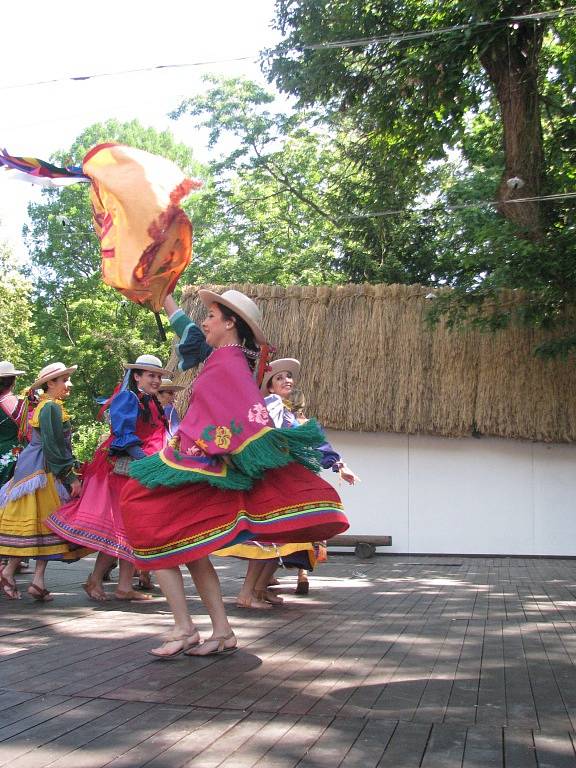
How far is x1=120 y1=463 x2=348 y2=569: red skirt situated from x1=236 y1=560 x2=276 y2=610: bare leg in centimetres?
251

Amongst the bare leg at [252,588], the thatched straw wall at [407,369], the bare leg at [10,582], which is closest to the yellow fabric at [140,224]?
the bare leg at [252,588]

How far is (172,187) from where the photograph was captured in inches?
223

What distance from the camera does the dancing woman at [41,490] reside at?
7.66m

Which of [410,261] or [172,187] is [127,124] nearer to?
[410,261]

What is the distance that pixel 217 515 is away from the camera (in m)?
5.05

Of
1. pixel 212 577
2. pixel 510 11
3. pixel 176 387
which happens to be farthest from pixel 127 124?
pixel 212 577

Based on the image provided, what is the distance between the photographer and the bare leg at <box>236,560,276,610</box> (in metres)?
7.52

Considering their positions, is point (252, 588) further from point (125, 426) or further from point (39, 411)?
point (39, 411)

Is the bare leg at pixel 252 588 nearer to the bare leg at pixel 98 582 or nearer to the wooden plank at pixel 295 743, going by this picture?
the bare leg at pixel 98 582

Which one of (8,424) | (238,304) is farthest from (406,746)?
(8,424)

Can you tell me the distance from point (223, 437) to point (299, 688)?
4.39ft

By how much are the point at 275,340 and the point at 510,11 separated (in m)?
6.02

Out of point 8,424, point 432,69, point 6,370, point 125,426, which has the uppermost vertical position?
point 432,69

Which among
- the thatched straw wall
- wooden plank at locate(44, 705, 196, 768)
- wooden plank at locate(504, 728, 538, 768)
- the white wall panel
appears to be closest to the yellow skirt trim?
wooden plank at locate(44, 705, 196, 768)
